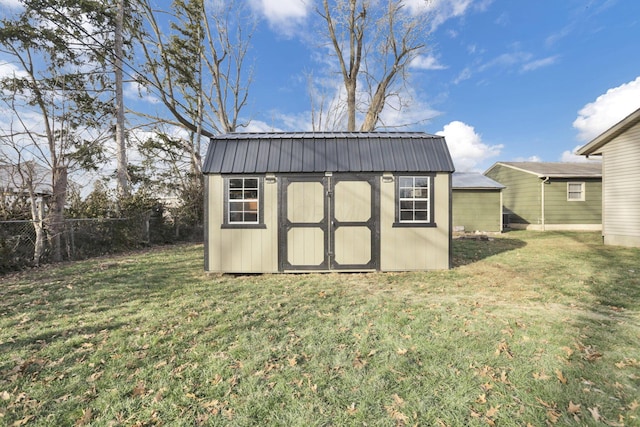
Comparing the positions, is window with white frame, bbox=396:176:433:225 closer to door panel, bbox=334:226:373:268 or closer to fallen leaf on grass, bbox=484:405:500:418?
door panel, bbox=334:226:373:268

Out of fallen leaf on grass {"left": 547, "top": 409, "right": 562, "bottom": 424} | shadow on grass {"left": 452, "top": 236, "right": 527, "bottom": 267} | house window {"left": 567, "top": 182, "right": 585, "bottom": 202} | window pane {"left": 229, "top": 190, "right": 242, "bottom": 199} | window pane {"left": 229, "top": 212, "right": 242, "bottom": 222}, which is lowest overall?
fallen leaf on grass {"left": 547, "top": 409, "right": 562, "bottom": 424}

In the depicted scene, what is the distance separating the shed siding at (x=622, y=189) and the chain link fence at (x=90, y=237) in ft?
55.2

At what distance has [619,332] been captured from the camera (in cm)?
337

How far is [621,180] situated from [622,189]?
322mm

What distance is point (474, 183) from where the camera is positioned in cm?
1437

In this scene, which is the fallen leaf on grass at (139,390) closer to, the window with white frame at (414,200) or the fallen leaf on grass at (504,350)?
the fallen leaf on grass at (504,350)

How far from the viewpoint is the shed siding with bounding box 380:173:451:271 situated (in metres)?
6.46

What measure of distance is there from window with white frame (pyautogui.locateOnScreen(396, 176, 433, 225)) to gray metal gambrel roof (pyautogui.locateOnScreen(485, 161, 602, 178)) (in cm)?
1208

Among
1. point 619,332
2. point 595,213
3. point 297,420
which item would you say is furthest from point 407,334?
point 595,213

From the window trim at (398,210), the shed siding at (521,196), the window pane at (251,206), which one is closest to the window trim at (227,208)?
the window pane at (251,206)

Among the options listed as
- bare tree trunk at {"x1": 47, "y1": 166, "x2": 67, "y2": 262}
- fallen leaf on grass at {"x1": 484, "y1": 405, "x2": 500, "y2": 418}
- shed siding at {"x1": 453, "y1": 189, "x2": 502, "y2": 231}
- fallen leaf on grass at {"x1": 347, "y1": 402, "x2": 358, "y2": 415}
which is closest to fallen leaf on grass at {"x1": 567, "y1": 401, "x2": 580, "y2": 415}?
fallen leaf on grass at {"x1": 484, "y1": 405, "x2": 500, "y2": 418}

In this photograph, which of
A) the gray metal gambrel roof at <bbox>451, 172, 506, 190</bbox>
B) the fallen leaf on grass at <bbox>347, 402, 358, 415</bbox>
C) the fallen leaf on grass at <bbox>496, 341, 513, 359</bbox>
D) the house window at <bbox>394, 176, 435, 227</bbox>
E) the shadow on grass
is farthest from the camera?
the gray metal gambrel roof at <bbox>451, 172, 506, 190</bbox>

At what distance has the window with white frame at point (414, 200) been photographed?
6.48 meters

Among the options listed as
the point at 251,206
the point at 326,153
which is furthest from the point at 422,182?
the point at 251,206
